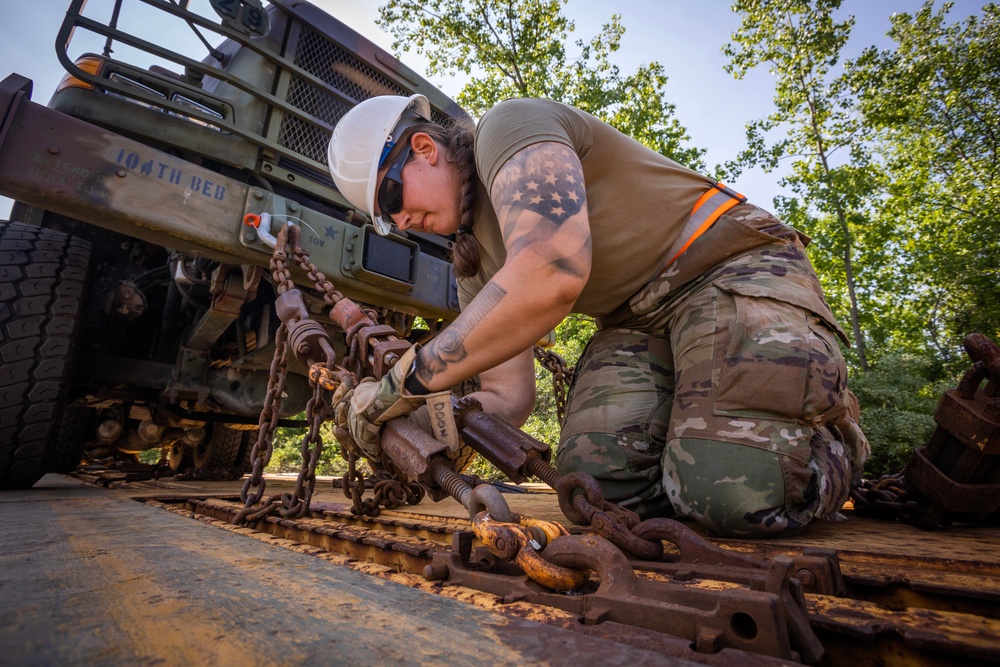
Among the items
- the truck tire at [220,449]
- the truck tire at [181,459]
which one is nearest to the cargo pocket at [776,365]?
the truck tire at [220,449]

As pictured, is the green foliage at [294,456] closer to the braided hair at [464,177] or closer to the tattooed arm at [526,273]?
the braided hair at [464,177]

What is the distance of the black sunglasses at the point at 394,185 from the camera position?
2.18 metres

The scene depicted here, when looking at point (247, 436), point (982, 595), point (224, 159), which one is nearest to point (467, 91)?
point (247, 436)

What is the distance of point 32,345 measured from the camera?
274cm

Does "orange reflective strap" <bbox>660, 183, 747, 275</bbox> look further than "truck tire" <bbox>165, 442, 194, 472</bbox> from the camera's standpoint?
No

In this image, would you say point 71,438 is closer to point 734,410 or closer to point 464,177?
point 464,177

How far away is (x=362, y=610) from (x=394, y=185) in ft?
5.61

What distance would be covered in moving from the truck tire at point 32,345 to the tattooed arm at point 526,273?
7.84 feet

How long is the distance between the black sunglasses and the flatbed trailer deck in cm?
132

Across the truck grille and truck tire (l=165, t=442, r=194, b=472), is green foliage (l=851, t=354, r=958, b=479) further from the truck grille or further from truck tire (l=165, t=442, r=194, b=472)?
truck tire (l=165, t=442, r=194, b=472)

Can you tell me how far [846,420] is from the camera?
2105mm

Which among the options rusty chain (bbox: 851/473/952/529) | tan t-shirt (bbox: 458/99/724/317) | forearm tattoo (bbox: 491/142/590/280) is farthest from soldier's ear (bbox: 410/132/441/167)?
rusty chain (bbox: 851/473/952/529)

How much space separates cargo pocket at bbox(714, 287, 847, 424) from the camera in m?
1.68

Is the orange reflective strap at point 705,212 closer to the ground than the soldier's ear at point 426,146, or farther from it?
closer to the ground
